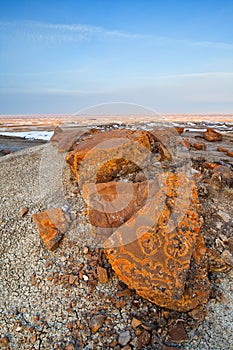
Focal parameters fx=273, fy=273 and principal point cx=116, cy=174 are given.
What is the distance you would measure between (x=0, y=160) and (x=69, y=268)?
5.77 meters

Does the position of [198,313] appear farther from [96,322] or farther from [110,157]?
[110,157]

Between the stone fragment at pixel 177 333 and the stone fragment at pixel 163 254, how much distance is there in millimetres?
217

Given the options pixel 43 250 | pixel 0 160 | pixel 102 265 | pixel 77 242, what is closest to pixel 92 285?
pixel 102 265

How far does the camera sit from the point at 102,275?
13.5ft

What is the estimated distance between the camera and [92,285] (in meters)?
4.05

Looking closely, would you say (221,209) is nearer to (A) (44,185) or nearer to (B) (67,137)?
(A) (44,185)

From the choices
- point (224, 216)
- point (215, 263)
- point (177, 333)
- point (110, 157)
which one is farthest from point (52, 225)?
point (224, 216)

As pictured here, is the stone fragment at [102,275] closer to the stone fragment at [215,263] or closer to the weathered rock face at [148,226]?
the weathered rock face at [148,226]

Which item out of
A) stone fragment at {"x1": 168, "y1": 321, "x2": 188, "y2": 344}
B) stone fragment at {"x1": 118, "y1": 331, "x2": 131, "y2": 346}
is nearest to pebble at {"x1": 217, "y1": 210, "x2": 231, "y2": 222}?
stone fragment at {"x1": 168, "y1": 321, "x2": 188, "y2": 344}

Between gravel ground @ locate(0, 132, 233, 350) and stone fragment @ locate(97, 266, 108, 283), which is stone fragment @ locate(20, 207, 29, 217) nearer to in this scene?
gravel ground @ locate(0, 132, 233, 350)

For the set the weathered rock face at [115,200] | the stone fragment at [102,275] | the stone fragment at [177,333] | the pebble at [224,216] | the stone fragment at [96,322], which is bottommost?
the stone fragment at [177,333]

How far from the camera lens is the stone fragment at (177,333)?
3.49 meters

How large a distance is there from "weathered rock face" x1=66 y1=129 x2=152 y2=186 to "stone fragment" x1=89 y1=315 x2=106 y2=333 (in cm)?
225

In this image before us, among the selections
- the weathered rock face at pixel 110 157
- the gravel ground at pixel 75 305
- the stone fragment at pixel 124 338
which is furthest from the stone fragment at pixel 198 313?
the weathered rock face at pixel 110 157
